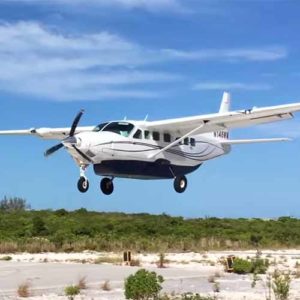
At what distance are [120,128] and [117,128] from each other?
0.20 metres

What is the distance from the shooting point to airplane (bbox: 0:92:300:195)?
31703 mm

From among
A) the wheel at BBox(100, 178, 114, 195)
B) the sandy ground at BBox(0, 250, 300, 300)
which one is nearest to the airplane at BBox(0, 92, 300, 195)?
the wheel at BBox(100, 178, 114, 195)

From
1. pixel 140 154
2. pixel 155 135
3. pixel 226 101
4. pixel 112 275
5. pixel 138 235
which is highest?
pixel 226 101

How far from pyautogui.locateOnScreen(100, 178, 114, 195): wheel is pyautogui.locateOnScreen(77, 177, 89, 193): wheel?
3732 mm

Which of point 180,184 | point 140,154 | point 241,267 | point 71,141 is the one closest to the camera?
point 71,141

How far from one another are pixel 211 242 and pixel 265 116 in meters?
23.1

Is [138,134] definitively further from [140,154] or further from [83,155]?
[83,155]

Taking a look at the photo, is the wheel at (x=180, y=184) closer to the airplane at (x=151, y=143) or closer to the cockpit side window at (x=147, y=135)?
the airplane at (x=151, y=143)

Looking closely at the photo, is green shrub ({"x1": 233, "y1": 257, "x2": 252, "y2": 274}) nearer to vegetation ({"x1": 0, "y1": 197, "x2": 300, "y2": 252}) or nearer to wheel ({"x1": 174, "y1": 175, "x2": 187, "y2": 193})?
wheel ({"x1": 174, "y1": 175, "x2": 187, "y2": 193})

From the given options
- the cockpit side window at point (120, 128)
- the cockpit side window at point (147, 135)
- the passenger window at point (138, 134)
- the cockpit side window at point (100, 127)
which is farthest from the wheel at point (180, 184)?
the cockpit side window at point (100, 127)

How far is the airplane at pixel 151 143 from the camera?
31703 millimetres

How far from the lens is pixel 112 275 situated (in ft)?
99.8

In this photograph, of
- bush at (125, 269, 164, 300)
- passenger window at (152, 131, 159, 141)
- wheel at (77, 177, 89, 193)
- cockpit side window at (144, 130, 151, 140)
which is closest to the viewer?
bush at (125, 269, 164, 300)

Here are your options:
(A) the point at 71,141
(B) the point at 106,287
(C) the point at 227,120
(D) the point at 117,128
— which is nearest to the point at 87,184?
(A) the point at 71,141
